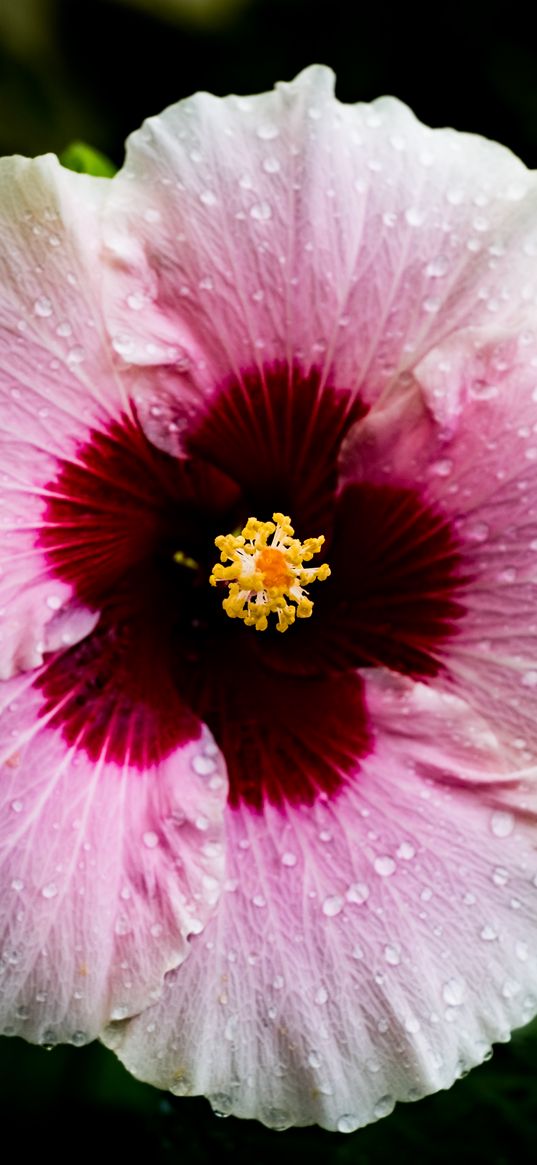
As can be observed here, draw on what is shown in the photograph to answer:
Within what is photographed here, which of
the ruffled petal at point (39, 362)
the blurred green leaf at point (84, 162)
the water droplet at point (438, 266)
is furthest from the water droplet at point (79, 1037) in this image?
the blurred green leaf at point (84, 162)

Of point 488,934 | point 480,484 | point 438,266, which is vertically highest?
point 438,266

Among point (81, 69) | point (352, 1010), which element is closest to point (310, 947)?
point (352, 1010)

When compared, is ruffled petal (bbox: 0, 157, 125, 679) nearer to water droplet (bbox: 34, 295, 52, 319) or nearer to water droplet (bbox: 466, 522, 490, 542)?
water droplet (bbox: 34, 295, 52, 319)

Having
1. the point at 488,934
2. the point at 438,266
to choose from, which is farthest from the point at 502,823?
the point at 438,266

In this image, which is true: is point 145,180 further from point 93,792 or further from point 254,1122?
point 254,1122

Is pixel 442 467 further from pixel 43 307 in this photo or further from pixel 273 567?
pixel 43 307

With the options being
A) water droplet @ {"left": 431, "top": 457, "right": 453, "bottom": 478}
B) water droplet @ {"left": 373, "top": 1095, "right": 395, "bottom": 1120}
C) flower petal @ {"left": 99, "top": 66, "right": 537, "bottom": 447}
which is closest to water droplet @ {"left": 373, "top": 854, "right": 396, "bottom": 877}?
water droplet @ {"left": 373, "top": 1095, "right": 395, "bottom": 1120}

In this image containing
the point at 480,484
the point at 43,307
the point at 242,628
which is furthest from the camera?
the point at 242,628
